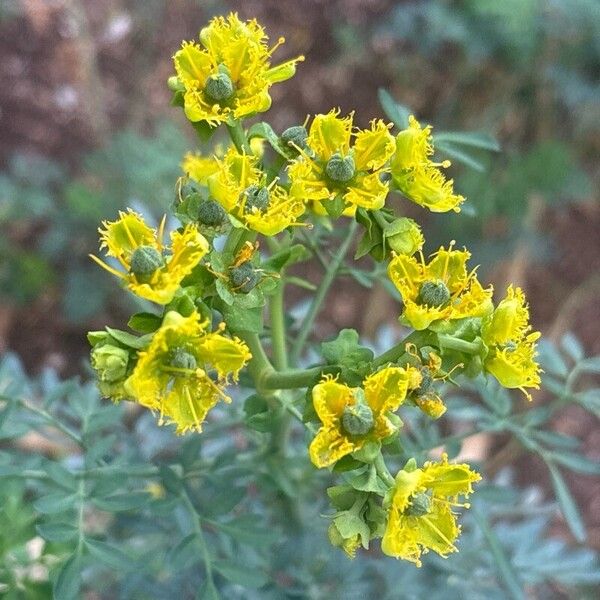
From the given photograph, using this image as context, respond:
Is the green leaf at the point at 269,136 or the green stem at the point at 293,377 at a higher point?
the green leaf at the point at 269,136

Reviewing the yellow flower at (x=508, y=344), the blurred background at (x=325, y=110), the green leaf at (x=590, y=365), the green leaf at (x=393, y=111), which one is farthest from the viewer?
the blurred background at (x=325, y=110)

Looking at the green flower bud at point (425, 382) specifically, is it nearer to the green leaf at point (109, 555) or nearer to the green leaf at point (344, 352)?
the green leaf at point (344, 352)

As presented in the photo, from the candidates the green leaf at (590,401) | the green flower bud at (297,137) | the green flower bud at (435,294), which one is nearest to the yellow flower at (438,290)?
the green flower bud at (435,294)

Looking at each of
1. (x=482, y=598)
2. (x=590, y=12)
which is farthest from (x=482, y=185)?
(x=482, y=598)

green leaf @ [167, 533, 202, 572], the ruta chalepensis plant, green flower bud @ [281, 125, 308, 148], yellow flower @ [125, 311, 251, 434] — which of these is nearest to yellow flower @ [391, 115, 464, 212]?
the ruta chalepensis plant

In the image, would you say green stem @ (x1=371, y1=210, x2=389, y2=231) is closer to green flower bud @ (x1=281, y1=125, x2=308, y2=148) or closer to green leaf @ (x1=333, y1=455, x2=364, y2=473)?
green flower bud @ (x1=281, y1=125, x2=308, y2=148)

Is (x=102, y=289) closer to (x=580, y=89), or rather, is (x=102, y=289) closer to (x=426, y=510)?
(x=580, y=89)

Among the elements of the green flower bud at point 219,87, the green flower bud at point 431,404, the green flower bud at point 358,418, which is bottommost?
the green flower bud at point 358,418
